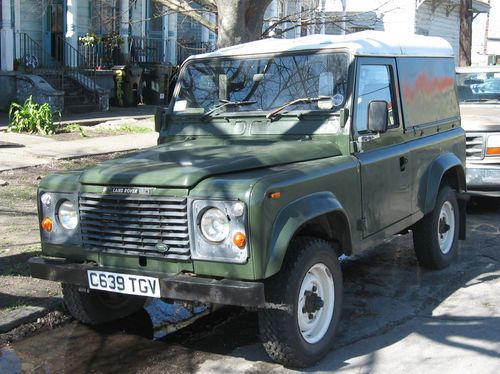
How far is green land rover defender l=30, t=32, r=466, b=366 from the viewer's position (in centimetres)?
390

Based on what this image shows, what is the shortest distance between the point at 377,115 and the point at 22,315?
115 inches

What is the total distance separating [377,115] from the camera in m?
4.85

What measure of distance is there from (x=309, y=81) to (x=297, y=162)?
848mm

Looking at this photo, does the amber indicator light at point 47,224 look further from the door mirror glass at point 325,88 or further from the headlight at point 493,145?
the headlight at point 493,145

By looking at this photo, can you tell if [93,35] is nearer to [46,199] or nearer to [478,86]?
[478,86]

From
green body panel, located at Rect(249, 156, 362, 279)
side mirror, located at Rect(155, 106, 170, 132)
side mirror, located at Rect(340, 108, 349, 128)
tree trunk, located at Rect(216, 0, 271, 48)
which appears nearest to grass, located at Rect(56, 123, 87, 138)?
tree trunk, located at Rect(216, 0, 271, 48)

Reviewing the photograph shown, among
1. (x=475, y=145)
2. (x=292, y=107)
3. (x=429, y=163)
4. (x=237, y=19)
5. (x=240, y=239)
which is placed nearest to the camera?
(x=240, y=239)

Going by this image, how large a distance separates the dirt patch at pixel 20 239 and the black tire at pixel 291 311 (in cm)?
208

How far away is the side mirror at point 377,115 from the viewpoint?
4.85 m

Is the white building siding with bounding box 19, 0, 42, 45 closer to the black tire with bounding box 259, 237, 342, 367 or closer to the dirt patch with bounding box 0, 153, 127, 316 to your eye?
the dirt patch with bounding box 0, 153, 127, 316

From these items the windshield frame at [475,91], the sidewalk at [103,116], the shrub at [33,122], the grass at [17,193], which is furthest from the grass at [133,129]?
the windshield frame at [475,91]

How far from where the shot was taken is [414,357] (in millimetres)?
4488

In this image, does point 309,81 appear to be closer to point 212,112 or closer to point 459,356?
point 212,112

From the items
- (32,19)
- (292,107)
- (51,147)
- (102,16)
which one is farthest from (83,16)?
(292,107)
